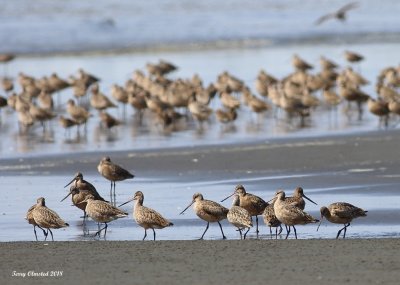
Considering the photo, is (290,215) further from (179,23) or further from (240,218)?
(179,23)

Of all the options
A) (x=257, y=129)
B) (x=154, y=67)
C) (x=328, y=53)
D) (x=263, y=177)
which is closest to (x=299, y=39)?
(x=328, y=53)

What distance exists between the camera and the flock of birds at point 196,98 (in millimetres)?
21641

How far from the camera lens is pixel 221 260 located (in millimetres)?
10141

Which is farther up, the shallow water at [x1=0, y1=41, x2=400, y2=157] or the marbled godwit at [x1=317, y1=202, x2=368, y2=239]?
the shallow water at [x1=0, y1=41, x2=400, y2=157]

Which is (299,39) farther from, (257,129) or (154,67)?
(257,129)

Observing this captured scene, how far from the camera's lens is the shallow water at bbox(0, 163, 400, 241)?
12.2 metres

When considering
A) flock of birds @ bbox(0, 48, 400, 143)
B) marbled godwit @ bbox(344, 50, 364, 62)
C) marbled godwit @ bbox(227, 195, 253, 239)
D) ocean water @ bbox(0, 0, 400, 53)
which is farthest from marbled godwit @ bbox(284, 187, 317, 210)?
ocean water @ bbox(0, 0, 400, 53)

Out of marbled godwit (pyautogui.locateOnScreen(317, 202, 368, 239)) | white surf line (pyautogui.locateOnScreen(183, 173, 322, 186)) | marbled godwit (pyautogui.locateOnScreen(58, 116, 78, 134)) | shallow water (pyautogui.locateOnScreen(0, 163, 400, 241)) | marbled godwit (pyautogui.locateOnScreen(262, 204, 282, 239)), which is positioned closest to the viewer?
marbled godwit (pyautogui.locateOnScreen(317, 202, 368, 239))

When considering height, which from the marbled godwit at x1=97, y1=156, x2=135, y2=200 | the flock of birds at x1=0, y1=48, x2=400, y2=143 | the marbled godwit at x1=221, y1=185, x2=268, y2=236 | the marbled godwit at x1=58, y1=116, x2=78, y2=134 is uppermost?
the flock of birds at x1=0, y1=48, x2=400, y2=143

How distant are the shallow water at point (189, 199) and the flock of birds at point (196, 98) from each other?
550 cm

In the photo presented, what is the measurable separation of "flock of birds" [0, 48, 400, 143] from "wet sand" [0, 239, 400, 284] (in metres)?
10.4

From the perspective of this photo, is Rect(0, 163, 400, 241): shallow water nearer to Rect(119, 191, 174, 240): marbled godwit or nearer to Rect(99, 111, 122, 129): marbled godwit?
Rect(119, 191, 174, 240): marbled godwit

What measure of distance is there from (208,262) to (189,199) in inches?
155

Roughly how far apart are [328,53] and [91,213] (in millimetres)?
23693
